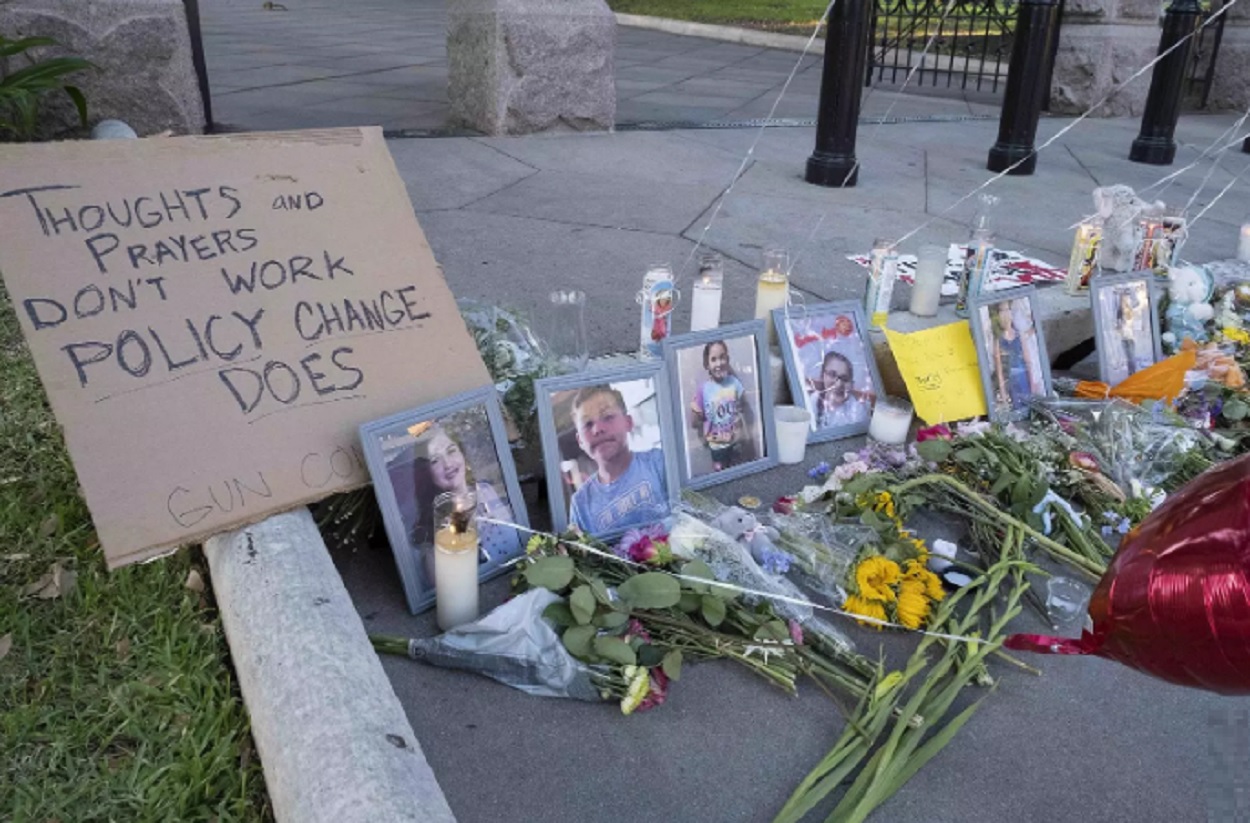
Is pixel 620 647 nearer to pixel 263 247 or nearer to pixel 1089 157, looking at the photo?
pixel 263 247

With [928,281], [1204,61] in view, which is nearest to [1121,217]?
[928,281]

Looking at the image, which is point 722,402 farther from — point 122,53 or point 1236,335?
point 122,53

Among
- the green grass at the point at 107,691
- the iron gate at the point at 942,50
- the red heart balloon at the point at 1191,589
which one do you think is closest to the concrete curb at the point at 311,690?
the green grass at the point at 107,691

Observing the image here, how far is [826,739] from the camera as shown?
1.78 meters

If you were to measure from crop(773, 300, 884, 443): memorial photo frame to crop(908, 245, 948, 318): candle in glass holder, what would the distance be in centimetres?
33

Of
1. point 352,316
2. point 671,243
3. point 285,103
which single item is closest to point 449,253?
point 671,243

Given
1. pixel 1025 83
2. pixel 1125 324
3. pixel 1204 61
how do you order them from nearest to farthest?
1. pixel 1125 324
2. pixel 1025 83
3. pixel 1204 61

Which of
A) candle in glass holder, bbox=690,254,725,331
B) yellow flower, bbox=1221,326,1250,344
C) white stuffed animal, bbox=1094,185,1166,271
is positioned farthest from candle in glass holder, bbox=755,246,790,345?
yellow flower, bbox=1221,326,1250,344

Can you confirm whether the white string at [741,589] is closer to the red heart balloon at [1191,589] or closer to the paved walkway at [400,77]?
the red heart balloon at [1191,589]

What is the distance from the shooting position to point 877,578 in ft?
6.81

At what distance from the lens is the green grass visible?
1.54 meters

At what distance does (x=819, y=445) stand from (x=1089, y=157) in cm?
504

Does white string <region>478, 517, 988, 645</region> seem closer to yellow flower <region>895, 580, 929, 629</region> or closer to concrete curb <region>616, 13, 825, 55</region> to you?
yellow flower <region>895, 580, 929, 629</region>

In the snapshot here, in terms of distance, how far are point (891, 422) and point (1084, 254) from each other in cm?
115
